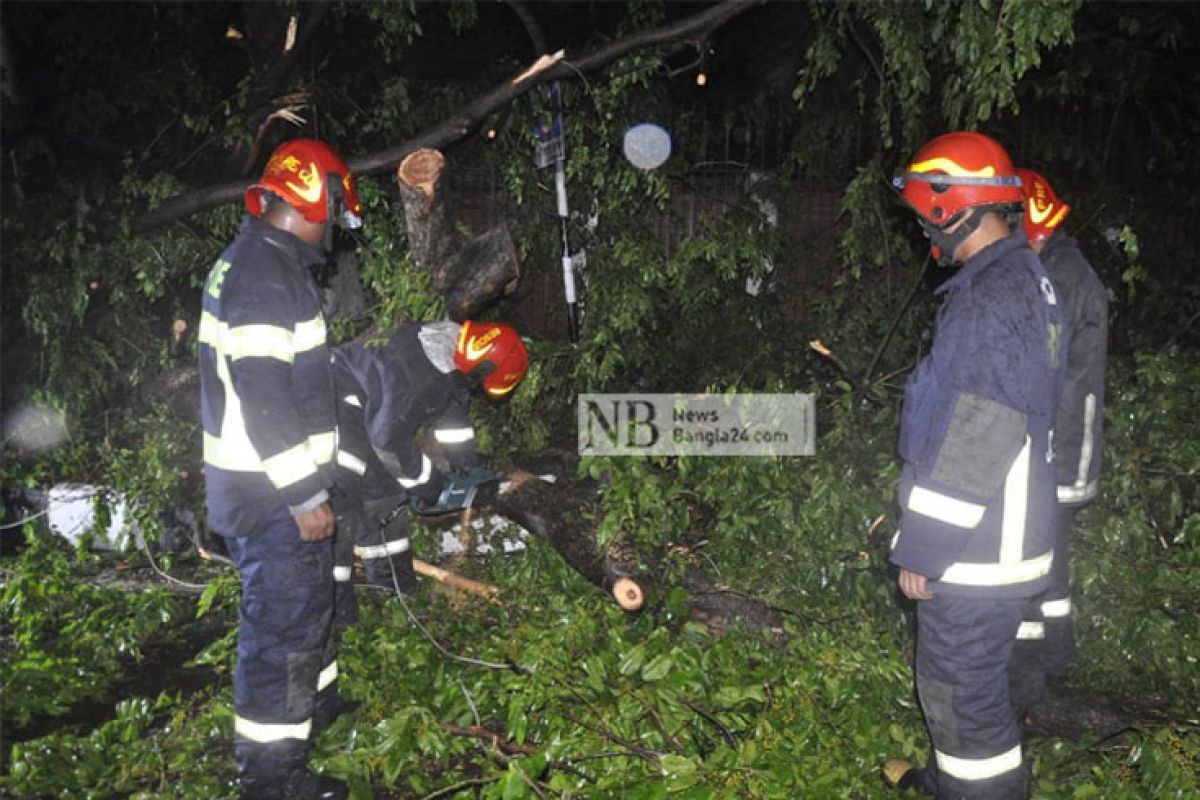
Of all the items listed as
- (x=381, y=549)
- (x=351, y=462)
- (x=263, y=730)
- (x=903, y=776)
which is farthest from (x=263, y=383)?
(x=903, y=776)

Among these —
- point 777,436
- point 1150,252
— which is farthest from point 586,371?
point 1150,252

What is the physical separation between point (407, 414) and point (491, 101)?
8.67ft

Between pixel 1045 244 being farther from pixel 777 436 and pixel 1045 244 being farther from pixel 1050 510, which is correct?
pixel 777 436

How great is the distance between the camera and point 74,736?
3432mm

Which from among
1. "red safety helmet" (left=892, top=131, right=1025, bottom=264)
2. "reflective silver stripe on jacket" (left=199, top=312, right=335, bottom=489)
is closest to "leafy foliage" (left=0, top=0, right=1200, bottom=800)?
"reflective silver stripe on jacket" (left=199, top=312, right=335, bottom=489)

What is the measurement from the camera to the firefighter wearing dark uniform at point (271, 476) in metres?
2.83

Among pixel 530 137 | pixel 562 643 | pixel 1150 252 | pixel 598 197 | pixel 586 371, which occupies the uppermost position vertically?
pixel 530 137

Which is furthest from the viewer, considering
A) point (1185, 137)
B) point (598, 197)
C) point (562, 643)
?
point (1185, 137)

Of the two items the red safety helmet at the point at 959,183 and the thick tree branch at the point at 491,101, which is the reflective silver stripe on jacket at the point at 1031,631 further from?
the thick tree branch at the point at 491,101

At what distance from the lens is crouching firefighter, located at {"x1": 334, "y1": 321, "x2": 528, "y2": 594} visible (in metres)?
4.14

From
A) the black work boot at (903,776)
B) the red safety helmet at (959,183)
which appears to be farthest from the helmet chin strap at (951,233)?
the black work boot at (903,776)

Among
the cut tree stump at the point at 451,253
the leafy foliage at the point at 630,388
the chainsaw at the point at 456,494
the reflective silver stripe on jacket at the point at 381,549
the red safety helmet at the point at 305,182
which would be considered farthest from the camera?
the cut tree stump at the point at 451,253

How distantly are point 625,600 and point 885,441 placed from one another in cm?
218

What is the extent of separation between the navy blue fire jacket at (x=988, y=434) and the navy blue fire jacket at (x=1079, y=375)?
879mm
